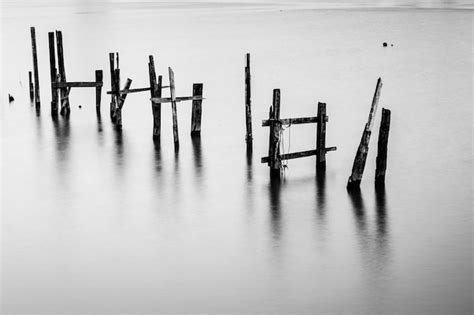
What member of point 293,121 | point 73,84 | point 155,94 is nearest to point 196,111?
point 155,94

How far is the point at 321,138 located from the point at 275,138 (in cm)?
121

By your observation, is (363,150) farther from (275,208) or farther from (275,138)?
(275,208)

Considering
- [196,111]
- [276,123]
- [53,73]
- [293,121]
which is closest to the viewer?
[276,123]

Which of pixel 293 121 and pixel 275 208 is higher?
pixel 293 121

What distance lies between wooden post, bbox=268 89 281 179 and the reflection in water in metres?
0.29

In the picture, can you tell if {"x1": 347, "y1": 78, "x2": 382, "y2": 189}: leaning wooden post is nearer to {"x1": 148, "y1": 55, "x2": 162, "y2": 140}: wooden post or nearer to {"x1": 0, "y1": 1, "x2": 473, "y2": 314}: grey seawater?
{"x1": 0, "y1": 1, "x2": 473, "y2": 314}: grey seawater

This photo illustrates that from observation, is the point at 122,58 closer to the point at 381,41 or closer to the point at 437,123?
the point at 381,41

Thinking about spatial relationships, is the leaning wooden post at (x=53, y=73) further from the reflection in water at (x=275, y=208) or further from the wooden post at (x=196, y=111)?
the reflection in water at (x=275, y=208)

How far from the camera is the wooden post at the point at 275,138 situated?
1681 centimetres

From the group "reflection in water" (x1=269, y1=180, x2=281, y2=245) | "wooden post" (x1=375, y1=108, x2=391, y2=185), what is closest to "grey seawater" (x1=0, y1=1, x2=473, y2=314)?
"reflection in water" (x1=269, y1=180, x2=281, y2=245)

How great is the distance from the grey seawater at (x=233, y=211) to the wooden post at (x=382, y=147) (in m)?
0.31

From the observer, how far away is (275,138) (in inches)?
666

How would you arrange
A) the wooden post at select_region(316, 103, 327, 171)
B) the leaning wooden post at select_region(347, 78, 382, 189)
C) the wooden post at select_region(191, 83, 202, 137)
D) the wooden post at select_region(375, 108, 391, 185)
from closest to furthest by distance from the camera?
1. the leaning wooden post at select_region(347, 78, 382, 189)
2. the wooden post at select_region(375, 108, 391, 185)
3. the wooden post at select_region(316, 103, 327, 171)
4. the wooden post at select_region(191, 83, 202, 137)

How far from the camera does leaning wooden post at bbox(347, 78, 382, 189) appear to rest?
1599 cm
